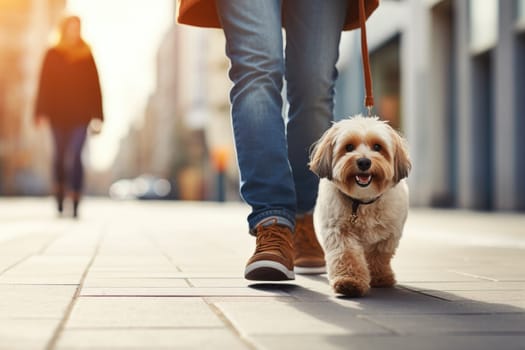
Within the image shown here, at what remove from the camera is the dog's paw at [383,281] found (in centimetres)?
379

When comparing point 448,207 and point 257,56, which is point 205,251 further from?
point 448,207

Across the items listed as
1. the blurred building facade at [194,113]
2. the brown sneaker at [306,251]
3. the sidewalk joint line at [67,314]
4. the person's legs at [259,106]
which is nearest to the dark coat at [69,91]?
the sidewalk joint line at [67,314]

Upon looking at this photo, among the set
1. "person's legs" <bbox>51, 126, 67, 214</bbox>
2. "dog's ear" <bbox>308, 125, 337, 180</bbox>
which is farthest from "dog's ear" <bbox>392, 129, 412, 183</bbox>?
"person's legs" <bbox>51, 126, 67, 214</bbox>

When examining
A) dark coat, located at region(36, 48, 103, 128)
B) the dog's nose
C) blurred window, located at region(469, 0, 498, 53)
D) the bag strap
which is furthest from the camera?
blurred window, located at region(469, 0, 498, 53)

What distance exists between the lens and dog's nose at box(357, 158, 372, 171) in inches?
136

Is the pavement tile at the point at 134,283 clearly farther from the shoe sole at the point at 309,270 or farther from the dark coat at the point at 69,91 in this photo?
the dark coat at the point at 69,91

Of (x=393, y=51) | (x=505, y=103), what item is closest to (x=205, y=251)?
(x=505, y=103)

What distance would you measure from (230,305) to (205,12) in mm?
1830

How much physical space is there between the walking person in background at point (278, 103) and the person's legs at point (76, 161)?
21.0ft

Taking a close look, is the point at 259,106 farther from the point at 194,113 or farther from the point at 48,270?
the point at 194,113

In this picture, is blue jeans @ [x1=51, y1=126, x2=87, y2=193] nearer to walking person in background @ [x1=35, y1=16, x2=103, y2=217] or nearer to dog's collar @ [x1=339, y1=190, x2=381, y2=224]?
walking person in background @ [x1=35, y1=16, x2=103, y2=217]

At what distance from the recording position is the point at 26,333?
7.88 feet

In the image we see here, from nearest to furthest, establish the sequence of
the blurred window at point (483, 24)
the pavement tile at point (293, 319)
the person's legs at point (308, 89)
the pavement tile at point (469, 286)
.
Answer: the pavement tile at point (293, 319) < the pavement tile at point (469, 286) < the person's legs at point (308, 89) < the blurred window at point (483, 24)

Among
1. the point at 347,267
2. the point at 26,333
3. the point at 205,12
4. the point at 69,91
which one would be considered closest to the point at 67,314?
the point at 26,333
